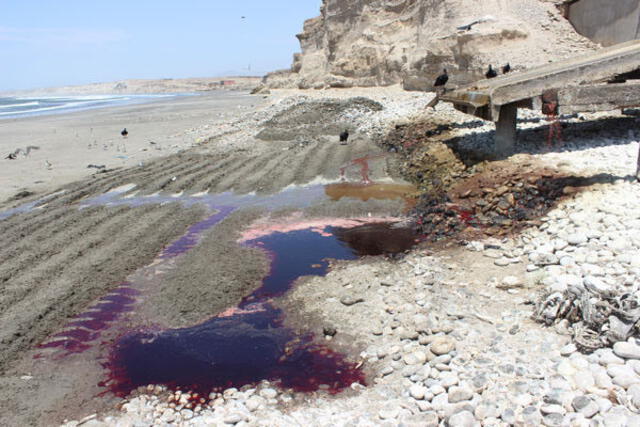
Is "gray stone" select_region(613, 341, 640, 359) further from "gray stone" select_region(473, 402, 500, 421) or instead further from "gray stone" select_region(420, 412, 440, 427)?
"gray stone" select_region(420, 412, 440, 427)

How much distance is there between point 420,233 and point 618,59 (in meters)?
5.37

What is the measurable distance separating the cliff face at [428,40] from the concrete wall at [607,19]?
1.59 feet

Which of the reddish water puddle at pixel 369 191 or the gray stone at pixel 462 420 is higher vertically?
the reddish water puddle at pixel 369 191

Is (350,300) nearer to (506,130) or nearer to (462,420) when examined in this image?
(462,420)

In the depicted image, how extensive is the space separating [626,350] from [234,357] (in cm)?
407

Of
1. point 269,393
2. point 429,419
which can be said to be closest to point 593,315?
point 429,419

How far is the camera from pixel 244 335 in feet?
19.2

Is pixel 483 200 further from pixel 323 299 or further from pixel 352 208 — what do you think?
pixel 323 299

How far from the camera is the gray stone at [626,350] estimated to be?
148 inches

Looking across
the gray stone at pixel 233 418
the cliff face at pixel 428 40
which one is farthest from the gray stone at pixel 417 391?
the cliff face at pixel 428 40

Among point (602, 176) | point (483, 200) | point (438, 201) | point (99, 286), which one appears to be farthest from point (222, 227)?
point (602, 176)

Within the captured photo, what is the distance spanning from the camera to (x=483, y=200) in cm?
876

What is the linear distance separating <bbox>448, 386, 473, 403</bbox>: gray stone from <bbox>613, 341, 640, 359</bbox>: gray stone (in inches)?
51.7

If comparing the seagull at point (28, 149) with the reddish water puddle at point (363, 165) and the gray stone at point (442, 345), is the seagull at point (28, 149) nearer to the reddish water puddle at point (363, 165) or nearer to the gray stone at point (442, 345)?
the reddish water puddle at point (363, 165)
